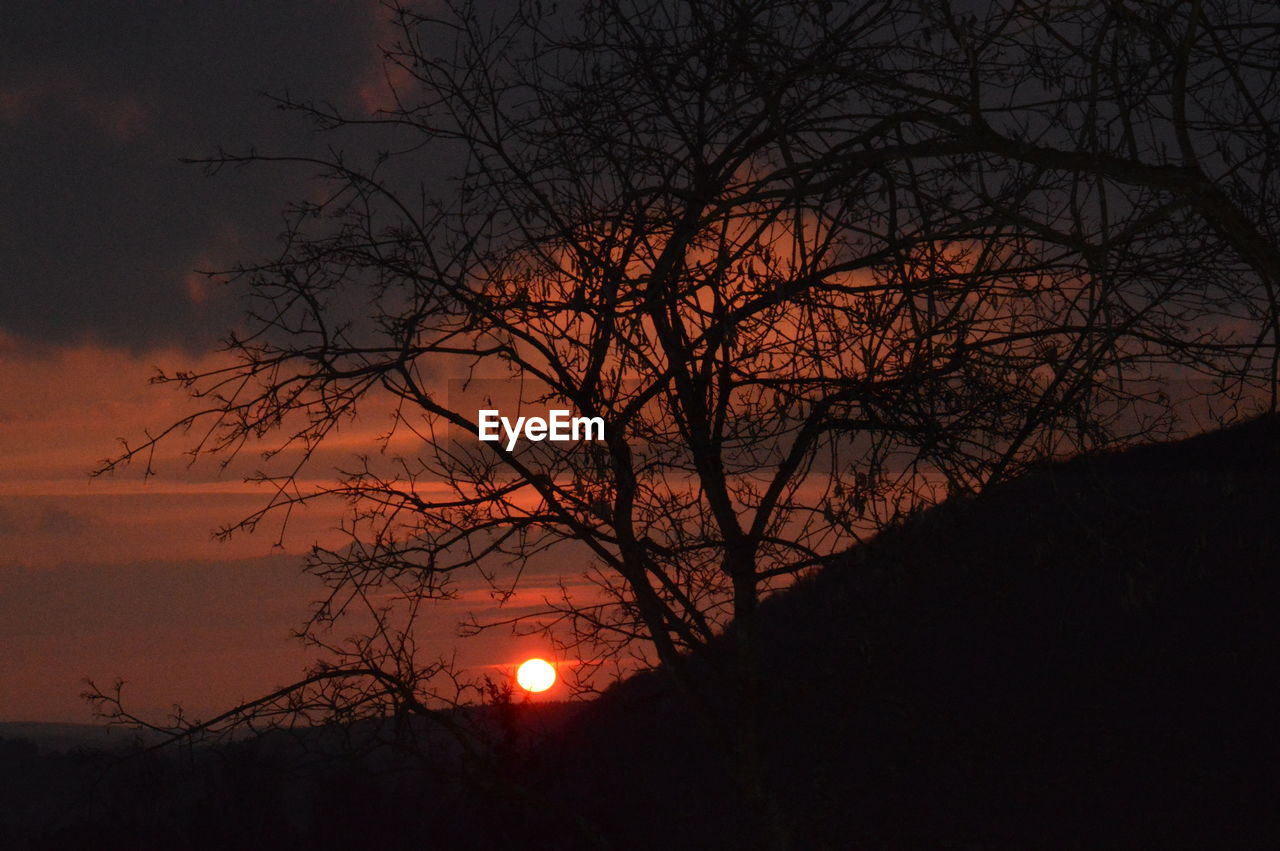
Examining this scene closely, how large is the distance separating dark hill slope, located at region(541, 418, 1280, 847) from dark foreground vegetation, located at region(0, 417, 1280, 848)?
4 centimetres


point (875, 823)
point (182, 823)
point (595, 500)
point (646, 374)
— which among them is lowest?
point (875, 823)

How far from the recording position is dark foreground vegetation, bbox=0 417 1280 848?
798 centimetres

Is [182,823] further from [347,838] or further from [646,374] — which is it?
[646,374]

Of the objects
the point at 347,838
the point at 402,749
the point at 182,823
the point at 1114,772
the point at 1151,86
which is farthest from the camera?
the point at 182,823

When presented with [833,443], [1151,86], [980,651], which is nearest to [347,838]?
[980,651]

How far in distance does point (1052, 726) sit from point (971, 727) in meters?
1.25

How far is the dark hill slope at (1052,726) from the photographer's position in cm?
1503

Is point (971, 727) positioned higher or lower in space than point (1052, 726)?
higher

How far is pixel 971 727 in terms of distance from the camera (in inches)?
730

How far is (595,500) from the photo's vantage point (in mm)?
7031

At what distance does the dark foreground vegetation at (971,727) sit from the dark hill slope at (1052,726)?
4 cm

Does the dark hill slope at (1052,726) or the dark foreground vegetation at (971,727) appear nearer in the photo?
the dark foreground vegetation at (971,727)

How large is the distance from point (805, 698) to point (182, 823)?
31154 mm

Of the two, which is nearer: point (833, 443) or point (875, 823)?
point (833, 443)
